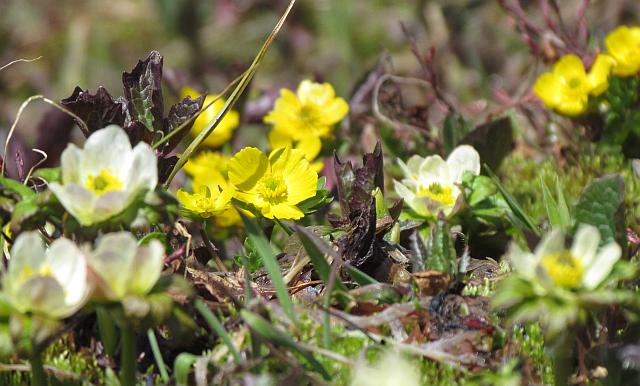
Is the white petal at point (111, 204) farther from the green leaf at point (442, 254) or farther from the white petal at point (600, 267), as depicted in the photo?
the white petal at point (600, 267)

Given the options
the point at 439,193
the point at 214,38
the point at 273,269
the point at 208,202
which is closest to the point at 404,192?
the point at 439,193

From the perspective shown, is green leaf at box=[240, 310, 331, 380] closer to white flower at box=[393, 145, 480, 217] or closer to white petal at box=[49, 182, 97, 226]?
white petal at box=[49, 182, 97, 226]

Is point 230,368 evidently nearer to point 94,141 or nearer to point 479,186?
point 94,141

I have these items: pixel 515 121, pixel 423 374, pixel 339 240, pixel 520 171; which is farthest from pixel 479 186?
pixel 515 121

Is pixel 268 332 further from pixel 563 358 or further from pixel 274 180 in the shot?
pixel 274 180

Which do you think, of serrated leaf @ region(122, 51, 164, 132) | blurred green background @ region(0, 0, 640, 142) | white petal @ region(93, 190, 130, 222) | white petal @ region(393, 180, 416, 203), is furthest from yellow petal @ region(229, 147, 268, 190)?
blurred green background @ region(0, 0, 640, 142)

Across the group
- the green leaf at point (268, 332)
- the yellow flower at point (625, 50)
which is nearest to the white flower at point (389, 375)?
the green leaf at point (268, 332)
